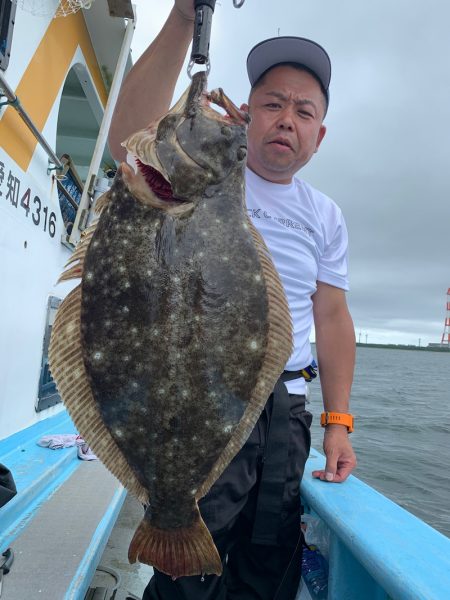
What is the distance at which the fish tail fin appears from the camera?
1564 millimetres

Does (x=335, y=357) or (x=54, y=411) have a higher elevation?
(x=335, y=357)

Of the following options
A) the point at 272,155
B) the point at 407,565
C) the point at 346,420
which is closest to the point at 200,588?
the point at 407,565

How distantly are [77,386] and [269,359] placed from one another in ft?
2.13

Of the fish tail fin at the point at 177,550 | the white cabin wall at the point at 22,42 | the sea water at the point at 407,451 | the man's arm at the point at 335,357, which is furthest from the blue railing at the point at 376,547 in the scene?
the sea water at the point at 407,451

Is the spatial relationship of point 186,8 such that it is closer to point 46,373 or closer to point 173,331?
point 173,331

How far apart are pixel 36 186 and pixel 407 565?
13.0 ft

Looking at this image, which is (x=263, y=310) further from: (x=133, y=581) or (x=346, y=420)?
(x=133, y=581)

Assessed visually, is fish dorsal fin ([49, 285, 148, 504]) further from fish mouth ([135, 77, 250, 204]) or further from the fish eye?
the fish eye

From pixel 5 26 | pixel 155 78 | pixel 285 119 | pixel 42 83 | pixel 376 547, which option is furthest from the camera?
pixel 42 83

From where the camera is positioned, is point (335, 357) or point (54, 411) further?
point (54, 411)

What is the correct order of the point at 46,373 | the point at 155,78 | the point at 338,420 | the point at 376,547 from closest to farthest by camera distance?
the point at 155,78 → the point at 376,547 → the point at 338,420 → the point at 46,373

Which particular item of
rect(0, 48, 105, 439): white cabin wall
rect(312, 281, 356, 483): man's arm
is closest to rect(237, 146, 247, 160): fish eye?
rect(312, 281, 356, 483): man's arm

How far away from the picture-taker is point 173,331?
155 cm

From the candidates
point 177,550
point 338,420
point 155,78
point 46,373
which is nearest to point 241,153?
point 155,78
